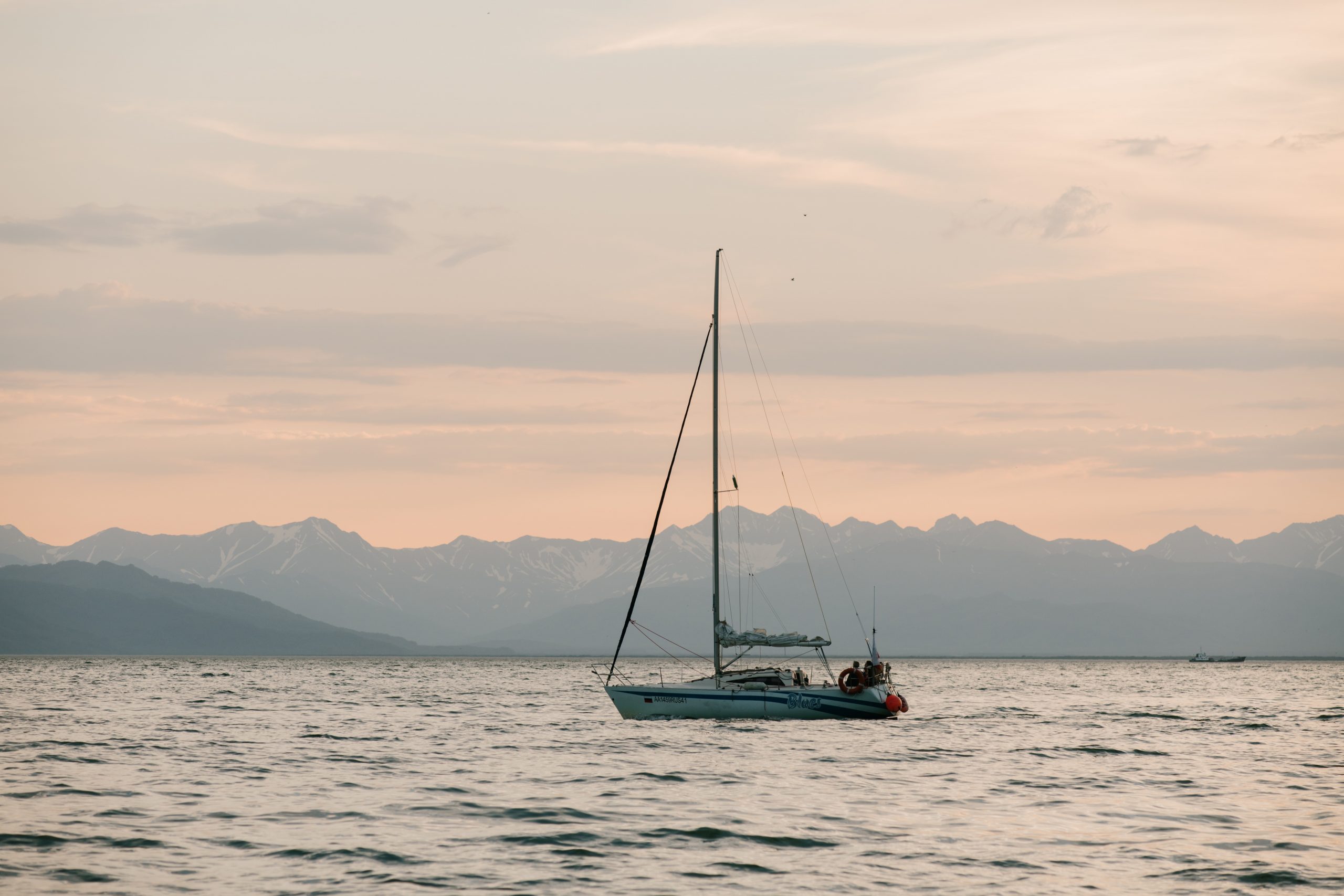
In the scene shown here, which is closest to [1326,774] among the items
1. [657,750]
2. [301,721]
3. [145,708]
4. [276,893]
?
[657,750]

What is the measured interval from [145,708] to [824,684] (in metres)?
49.1

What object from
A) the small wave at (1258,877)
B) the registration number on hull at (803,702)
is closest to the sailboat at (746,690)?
the registration number on hull at (803,702)

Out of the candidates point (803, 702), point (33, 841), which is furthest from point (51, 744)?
point (803, 702)

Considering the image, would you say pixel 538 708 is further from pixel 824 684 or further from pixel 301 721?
pixel 824 684

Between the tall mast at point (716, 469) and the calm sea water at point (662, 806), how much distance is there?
3964 mm

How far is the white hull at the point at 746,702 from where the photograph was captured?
225ft

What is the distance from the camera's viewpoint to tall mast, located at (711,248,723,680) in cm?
6656

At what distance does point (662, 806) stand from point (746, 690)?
28.5 meters

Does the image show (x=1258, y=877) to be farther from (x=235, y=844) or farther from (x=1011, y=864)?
(x=235, y=844)

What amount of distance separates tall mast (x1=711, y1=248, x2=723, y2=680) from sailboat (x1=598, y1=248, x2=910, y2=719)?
0.09 feet

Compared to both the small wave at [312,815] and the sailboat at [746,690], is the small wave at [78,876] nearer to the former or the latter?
the small wave at [312,815]

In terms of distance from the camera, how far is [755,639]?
67.1 meters

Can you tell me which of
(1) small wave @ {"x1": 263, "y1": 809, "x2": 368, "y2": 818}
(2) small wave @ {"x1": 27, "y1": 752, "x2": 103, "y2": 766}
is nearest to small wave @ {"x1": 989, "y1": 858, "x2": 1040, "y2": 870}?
(1) small wave @ {"x1": 263, "y1": 809, "x2": 368, "y2": 818}

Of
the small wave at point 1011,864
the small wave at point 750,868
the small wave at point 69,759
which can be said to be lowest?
the small wave at point 69,759
